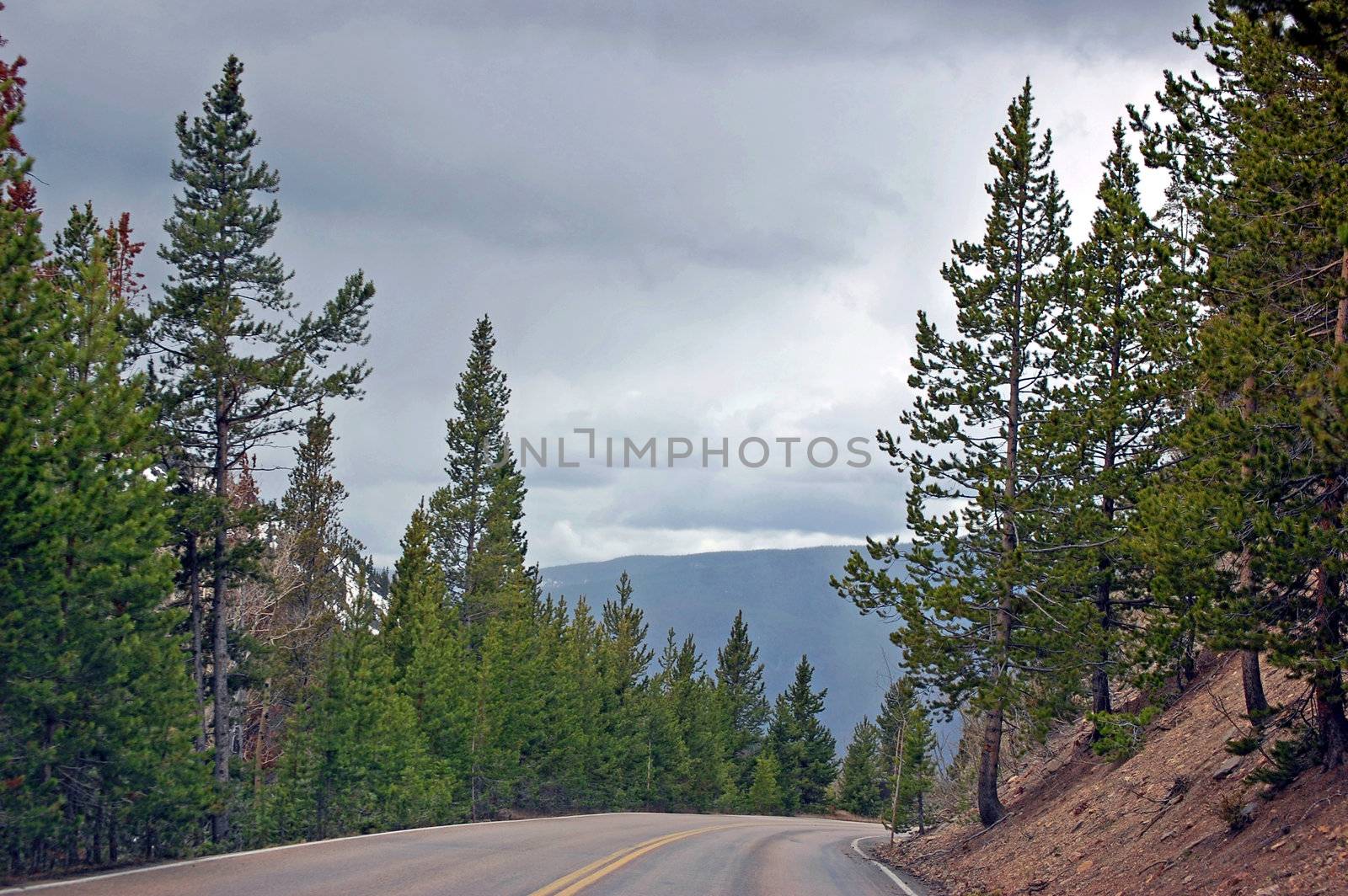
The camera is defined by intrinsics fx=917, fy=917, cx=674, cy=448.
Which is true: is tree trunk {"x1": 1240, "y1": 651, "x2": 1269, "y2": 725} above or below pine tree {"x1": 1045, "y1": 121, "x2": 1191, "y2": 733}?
below

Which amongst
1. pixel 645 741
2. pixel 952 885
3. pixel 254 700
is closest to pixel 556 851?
pixel 952 885

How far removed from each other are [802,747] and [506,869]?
6868cm

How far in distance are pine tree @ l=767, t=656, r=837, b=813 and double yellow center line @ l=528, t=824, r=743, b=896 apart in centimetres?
5889

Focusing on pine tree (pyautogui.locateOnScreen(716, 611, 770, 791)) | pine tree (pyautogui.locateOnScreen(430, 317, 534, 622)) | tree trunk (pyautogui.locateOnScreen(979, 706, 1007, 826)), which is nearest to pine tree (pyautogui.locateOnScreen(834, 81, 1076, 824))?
tree trunk (pyautogui.locateOnScreen(979, 706, 1007, 826))

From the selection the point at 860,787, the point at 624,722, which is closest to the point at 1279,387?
the point at 624,722

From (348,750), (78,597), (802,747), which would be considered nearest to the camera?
(78,597)

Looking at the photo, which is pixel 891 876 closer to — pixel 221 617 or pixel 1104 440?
pixel 1104 440

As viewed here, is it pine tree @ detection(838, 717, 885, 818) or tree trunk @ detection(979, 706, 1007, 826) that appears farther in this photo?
pine tree @ detection(838, 717, 885, 818)

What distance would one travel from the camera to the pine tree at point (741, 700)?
7731 cm

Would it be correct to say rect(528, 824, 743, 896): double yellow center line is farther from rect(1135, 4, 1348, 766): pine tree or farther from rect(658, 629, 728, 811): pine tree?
rect(658, 629, 728, 811): pine tree

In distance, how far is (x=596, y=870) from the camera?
13.0m

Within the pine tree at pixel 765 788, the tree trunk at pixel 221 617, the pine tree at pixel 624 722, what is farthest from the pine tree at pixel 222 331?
the pine tree at pixel 765 788

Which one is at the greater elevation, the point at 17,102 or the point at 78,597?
the point at 17,102

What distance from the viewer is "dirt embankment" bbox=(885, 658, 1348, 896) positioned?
28.8 ft
